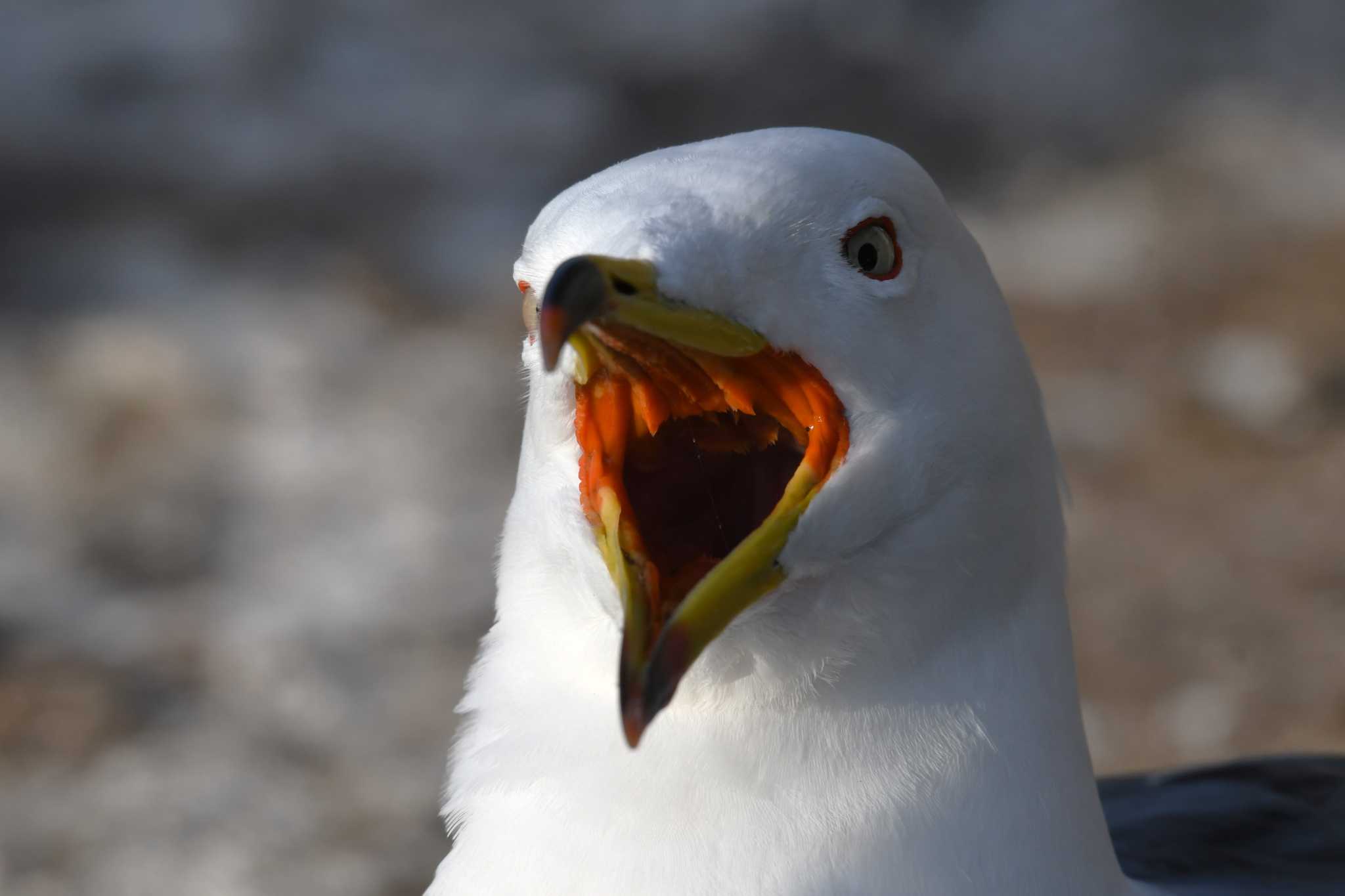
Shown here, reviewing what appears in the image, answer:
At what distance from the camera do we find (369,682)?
2.69m

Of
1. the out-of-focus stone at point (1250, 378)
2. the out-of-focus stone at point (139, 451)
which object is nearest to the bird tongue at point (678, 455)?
the out-of-focus stone at point (139, 451)

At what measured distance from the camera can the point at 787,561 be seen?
93 cm

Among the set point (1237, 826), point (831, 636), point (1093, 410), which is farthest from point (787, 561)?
point (1093, 410)

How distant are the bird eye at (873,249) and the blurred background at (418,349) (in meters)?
1.57

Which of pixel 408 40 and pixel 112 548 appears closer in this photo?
pixel 112 548

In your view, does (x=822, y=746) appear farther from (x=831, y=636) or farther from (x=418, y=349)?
(x=418, y=349)

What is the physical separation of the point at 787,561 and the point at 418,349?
8.44 feet

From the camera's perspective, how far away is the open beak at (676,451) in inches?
34.0

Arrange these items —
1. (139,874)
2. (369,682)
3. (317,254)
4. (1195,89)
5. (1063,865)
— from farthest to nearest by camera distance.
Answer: (1195,89), (317,254), (369,682), (139,874), (1063,865)

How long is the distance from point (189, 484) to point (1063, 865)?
2.39m

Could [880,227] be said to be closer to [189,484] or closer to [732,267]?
[732,267]

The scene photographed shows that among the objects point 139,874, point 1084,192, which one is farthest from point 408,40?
point 139,874

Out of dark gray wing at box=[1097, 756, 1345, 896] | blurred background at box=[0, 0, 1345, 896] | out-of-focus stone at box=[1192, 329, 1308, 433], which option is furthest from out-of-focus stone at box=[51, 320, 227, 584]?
out-of-focus stone at box=[1192, 329, 1308, 433]

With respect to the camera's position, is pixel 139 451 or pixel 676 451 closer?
pixel 676 451
